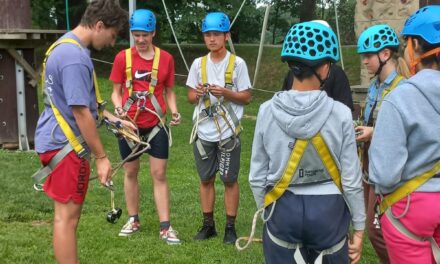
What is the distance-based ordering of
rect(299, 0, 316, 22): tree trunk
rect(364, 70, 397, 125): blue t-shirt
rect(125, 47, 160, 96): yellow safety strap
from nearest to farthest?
rect(364, 70, 397, 125): blue t-shirt < rect(125, 47, 160, 96): yellow safety strap < rect(299, 0, 316, 22): tree trunk

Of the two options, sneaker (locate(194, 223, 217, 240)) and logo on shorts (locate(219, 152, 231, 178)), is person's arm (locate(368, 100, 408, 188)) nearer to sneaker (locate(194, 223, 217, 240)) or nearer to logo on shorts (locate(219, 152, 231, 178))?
logo on shorts (locate(219, 152, 231, 178))

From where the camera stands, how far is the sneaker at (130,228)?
5.64m

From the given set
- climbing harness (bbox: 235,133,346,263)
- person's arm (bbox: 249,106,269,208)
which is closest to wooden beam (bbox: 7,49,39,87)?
person's arm (bbox: 249,106,269,208)

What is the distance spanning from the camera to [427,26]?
2.79 meters

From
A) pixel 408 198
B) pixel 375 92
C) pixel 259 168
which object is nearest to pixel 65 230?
pixel 259 168

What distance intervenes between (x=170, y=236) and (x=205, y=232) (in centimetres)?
35

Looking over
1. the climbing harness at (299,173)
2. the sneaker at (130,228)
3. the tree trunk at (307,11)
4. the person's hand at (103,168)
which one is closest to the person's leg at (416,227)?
the climbing harness at (299,173)

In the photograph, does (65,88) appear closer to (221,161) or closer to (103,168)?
(103,168)

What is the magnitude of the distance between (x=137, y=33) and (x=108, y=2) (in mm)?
1324

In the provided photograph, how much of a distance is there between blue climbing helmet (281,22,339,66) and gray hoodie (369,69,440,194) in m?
0.35

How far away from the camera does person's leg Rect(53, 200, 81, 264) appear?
3.88 m

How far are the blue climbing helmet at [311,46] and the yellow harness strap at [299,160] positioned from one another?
362mm

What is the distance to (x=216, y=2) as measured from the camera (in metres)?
24.4

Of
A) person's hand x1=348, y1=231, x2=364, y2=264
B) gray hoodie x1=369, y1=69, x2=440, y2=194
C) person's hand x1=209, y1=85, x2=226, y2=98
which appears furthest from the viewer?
person's hand x1=209, y1=85, x2=226, y2=98
